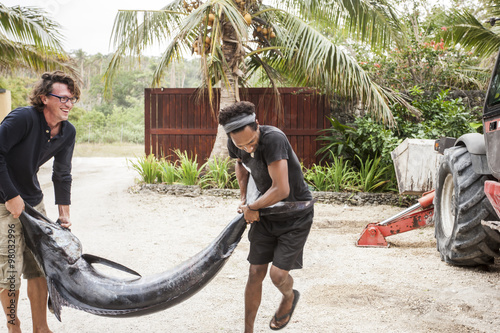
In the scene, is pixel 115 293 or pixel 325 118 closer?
pixel 115 293

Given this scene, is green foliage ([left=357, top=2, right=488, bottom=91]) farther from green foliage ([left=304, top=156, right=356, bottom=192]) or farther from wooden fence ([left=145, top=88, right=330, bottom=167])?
green foliage ([left=304, top=156, right=356, bottom=192])

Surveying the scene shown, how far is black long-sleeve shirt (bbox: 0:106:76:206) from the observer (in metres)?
3.00

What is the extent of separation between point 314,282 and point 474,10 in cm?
1743

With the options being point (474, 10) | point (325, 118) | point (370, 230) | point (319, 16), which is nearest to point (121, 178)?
point (325, 118)

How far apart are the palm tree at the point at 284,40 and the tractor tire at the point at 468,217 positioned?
514cm

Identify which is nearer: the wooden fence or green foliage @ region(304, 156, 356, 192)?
green foliage @ region(304, 156, 356, 192)

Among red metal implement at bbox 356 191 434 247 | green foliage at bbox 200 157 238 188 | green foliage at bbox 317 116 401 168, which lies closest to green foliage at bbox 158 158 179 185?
green foliage at bbox 200 157 238 188

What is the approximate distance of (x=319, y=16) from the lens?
10.9m

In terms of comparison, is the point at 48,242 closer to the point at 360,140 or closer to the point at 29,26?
the point at 360,140

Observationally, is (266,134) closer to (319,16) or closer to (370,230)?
(370,230)

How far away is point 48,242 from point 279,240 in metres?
1.51

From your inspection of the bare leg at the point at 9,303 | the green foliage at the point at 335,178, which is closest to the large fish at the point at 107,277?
the bare leg at the point at 9,303

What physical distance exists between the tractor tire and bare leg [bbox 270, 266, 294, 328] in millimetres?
2170

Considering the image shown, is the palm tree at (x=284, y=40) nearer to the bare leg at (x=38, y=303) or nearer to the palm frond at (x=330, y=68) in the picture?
the palm frond at (x=330, y=68)
